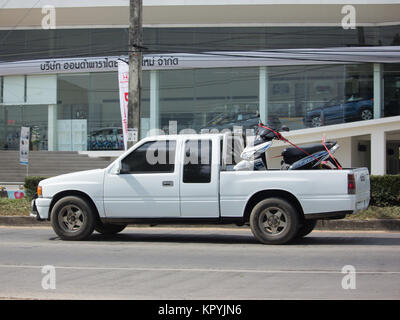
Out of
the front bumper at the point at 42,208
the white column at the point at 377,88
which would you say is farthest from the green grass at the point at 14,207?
the white column at the point at 377,88

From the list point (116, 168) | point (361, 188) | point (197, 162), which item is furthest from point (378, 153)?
point (116, 168)

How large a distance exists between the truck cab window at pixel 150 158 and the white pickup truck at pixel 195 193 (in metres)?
0.02

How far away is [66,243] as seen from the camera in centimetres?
1060

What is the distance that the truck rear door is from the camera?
1011 cm

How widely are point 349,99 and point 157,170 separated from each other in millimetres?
21992

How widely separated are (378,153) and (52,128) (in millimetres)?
18172

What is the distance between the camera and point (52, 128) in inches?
1310

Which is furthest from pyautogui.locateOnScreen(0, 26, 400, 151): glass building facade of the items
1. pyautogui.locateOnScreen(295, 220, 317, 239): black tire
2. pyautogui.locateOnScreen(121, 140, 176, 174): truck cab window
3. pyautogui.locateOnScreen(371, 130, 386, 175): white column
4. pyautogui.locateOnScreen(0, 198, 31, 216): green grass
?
pyautogui.locateOnScreen(121, 140, 176, 174): truck cab window

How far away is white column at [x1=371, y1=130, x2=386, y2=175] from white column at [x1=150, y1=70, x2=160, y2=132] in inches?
462

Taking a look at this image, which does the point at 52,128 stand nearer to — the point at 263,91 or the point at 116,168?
the point at 263,91

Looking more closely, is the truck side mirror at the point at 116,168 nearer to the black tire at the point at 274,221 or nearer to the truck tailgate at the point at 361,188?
the black tire at the point at 274,221

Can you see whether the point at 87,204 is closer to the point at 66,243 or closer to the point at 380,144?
the point at 66,243

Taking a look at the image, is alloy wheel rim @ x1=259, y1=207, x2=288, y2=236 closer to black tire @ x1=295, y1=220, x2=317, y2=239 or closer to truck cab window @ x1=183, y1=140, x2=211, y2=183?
black tire @ x1=295, y1=220, x2=317, y2=239
